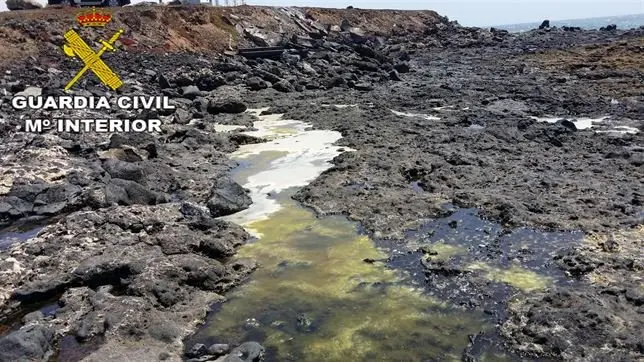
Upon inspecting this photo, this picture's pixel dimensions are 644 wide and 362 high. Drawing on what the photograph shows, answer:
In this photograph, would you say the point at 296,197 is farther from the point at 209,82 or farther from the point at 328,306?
the point at 209,82

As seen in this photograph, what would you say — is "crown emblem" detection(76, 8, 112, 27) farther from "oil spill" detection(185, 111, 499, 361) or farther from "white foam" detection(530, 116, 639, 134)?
"white foam" detection(530, 116, 639, 134)

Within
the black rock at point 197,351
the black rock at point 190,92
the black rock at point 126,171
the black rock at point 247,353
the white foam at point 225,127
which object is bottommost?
the black rock at point 197,351

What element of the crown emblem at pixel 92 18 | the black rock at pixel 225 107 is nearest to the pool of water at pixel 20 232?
the black rock at pixel 225 107

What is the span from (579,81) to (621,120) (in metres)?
10.6

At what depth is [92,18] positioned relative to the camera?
108ft

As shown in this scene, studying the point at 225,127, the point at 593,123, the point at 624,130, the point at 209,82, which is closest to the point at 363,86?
the point at 209,82

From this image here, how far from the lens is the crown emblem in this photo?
32688mm

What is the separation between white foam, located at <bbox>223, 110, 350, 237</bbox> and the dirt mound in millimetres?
15979

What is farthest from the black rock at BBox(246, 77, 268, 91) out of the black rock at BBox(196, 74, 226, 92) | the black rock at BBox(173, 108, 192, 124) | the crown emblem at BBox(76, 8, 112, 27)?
the crown emblem at BBox(76, 8, 112, 27)

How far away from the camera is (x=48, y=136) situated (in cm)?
1609

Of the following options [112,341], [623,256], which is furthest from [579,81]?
[112,341]

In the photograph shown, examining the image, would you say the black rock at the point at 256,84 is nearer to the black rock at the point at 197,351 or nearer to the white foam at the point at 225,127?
the white foam at the point at 225,127
